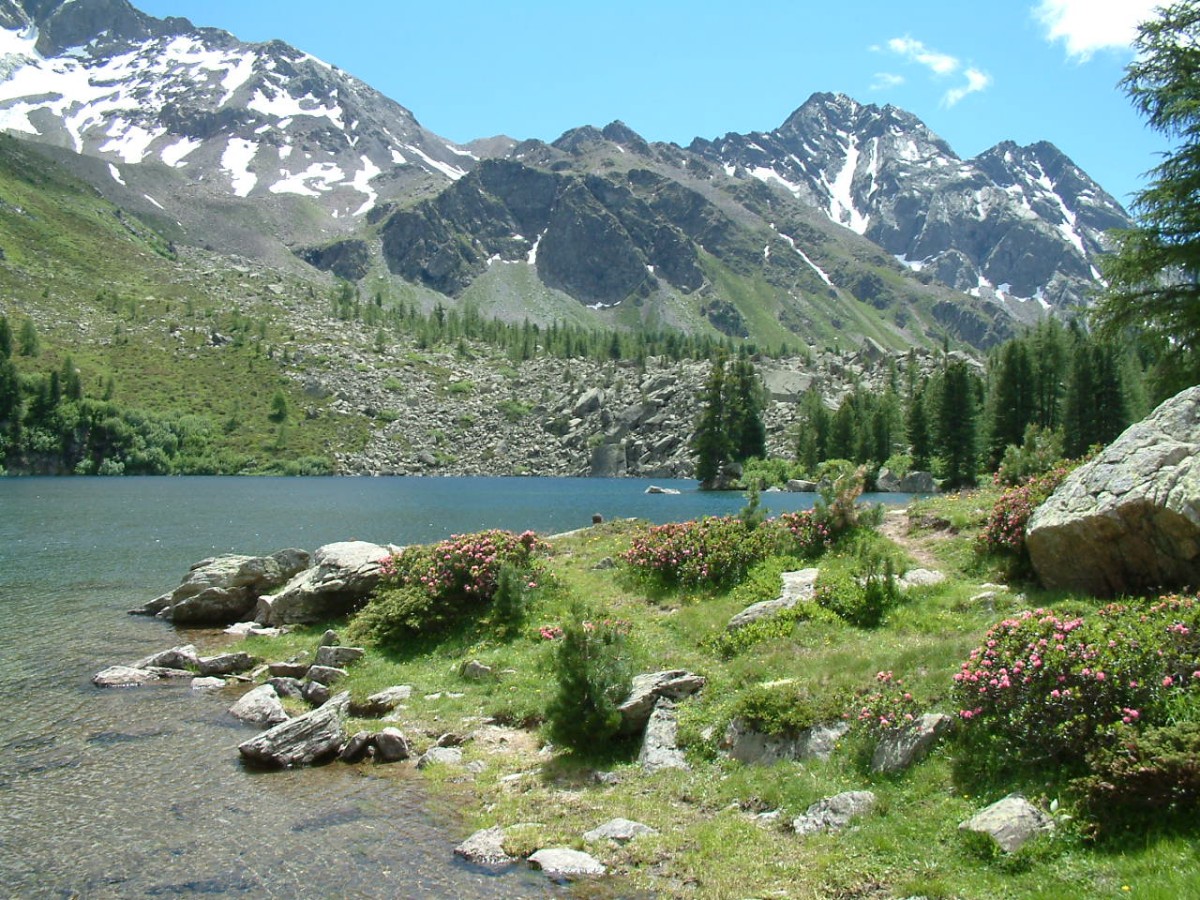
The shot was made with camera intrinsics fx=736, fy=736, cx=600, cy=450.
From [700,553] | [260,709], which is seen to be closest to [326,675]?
[260,709]

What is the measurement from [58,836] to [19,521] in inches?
2278

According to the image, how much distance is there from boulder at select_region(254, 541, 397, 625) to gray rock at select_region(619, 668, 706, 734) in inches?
533

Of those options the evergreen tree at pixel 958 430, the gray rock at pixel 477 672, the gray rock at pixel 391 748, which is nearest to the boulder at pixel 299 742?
the gray rock at pixel 391 748

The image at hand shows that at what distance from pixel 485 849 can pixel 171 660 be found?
15690 millimetres

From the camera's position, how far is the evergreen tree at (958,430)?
95.6 metres

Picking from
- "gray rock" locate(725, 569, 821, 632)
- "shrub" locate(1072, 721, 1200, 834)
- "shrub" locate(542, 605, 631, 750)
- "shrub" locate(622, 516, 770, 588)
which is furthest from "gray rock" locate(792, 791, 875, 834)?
"shrub" locate(622, 516, 770, 588)

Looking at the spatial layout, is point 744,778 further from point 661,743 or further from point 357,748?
point 357,748

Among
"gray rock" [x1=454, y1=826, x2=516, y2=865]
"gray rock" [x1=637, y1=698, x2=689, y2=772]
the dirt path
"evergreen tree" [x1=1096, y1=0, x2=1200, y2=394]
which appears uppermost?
"evergreen tree" [x1=1096, y1=0, x2=1200, y2=394]

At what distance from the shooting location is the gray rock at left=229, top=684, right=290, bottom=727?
57.0 ft

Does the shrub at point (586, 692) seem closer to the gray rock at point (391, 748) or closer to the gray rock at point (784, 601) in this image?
the gray rock at point (391, 748)

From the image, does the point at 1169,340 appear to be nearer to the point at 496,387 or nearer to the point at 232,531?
the point at 232,531

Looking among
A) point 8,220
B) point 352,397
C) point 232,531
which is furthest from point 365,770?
point 8,220

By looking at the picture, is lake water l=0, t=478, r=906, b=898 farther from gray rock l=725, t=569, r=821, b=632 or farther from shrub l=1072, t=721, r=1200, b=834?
gray rock l=725, t=569, r=821, b=632

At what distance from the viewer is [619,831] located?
1117cm
